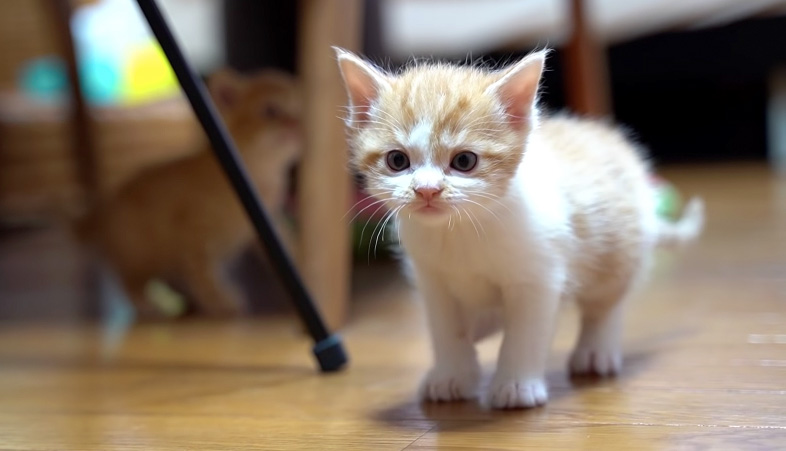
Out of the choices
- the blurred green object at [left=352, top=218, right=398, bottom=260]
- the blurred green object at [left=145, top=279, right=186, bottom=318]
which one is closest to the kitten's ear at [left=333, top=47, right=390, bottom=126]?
the blurred green object at [left=145, top=279, right=186, bottom=318]

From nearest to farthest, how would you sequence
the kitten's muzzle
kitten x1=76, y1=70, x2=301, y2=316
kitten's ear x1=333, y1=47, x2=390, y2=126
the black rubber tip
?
the kitten's muzzle, kitten's ear x1=333, y1=47, x2=390, y2=126, the black rubber tip, kitten x1=76, y1=70, x2=301, y2=316

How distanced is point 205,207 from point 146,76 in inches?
96.1

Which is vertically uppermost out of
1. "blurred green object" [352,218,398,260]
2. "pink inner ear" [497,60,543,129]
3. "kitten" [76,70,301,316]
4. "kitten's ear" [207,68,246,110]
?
"kitten's ear" [207,68,246,110]

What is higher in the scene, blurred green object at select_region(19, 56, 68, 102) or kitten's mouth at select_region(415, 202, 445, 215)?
blurred green object at select_region(19, 56, 68, 102)

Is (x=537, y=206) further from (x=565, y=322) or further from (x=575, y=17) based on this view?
(x=575, y=17)

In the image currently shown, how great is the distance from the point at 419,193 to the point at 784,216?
5.84 ft

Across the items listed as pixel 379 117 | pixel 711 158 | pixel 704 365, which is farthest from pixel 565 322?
pixel 711 158

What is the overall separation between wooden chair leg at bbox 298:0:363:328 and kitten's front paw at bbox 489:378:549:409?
1.73ft

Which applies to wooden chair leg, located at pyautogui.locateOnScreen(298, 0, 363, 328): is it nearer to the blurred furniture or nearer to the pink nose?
the pink nose

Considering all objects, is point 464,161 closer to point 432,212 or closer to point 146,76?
point 432,212

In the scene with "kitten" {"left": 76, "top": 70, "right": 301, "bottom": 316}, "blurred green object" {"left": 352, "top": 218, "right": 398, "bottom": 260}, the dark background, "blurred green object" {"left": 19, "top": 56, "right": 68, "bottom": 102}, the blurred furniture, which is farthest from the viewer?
"blurred green object" {"left": 19, "top": 56, "right": 68, "bottom": 102}

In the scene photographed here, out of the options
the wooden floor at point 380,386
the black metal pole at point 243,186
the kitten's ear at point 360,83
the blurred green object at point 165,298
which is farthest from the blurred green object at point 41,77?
the kitten's ear at point 360,83

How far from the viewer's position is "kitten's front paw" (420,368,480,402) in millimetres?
1080

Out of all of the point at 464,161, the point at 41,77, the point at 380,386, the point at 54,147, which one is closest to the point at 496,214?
the point at 464,161
